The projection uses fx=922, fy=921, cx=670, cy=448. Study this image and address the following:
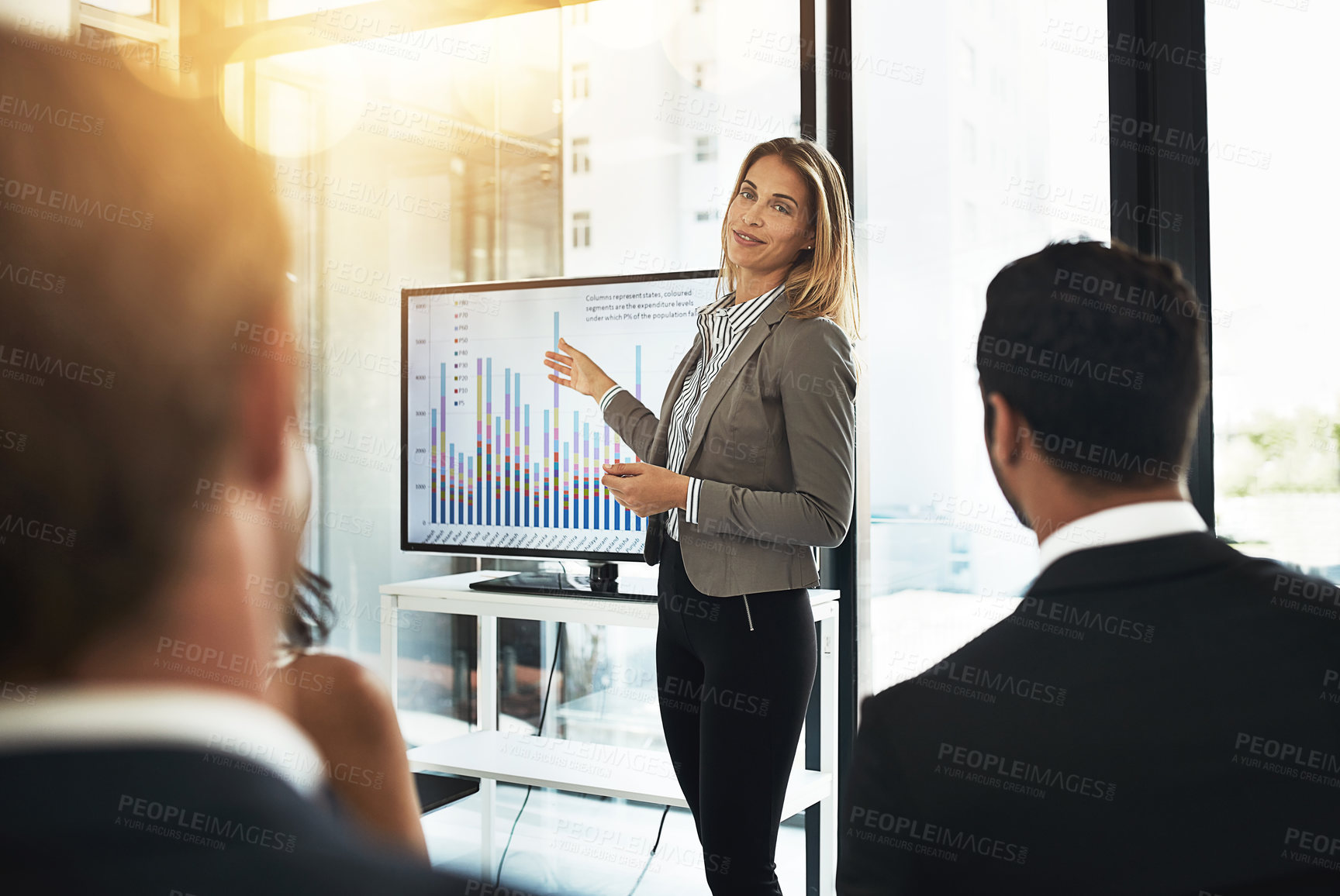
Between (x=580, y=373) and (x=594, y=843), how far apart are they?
4.85ft

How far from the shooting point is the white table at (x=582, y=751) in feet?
6.61

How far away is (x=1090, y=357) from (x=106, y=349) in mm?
721

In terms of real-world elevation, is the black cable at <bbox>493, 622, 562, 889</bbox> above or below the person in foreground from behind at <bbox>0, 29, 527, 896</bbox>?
below

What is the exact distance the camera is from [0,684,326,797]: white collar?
0.27 metres

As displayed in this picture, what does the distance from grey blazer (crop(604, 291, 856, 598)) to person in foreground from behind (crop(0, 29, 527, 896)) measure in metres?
1.26

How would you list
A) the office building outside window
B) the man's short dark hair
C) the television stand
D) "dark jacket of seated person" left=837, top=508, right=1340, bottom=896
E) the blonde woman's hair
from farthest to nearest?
the office building outside window → the television stand → the blonde woman's hair → the man's short dark hair → "dark jacket of seated person" left=837, top=508, right=1340, bottom=896

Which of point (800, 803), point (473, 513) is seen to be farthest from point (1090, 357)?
point (473, 513)

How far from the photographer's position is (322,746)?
1.01ft

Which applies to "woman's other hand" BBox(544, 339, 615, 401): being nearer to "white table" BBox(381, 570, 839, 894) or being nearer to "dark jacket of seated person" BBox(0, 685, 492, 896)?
"white table" BBox(381, 570, 839, 894)

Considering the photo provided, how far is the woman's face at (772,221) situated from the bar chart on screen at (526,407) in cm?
39

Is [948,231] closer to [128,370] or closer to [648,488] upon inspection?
[648,488]

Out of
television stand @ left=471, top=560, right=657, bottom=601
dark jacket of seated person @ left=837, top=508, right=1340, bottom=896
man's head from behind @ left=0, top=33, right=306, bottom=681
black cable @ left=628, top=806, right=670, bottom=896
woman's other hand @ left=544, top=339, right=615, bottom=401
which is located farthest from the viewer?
black cable @ left=628, top=806, right=670, bottom=896

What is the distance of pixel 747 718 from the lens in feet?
4.95

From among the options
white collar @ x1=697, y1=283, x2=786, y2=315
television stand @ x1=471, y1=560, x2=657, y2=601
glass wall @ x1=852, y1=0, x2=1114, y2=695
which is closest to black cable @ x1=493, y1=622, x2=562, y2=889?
television stand @ x1=471, y1=560, x2=657, y2=601
